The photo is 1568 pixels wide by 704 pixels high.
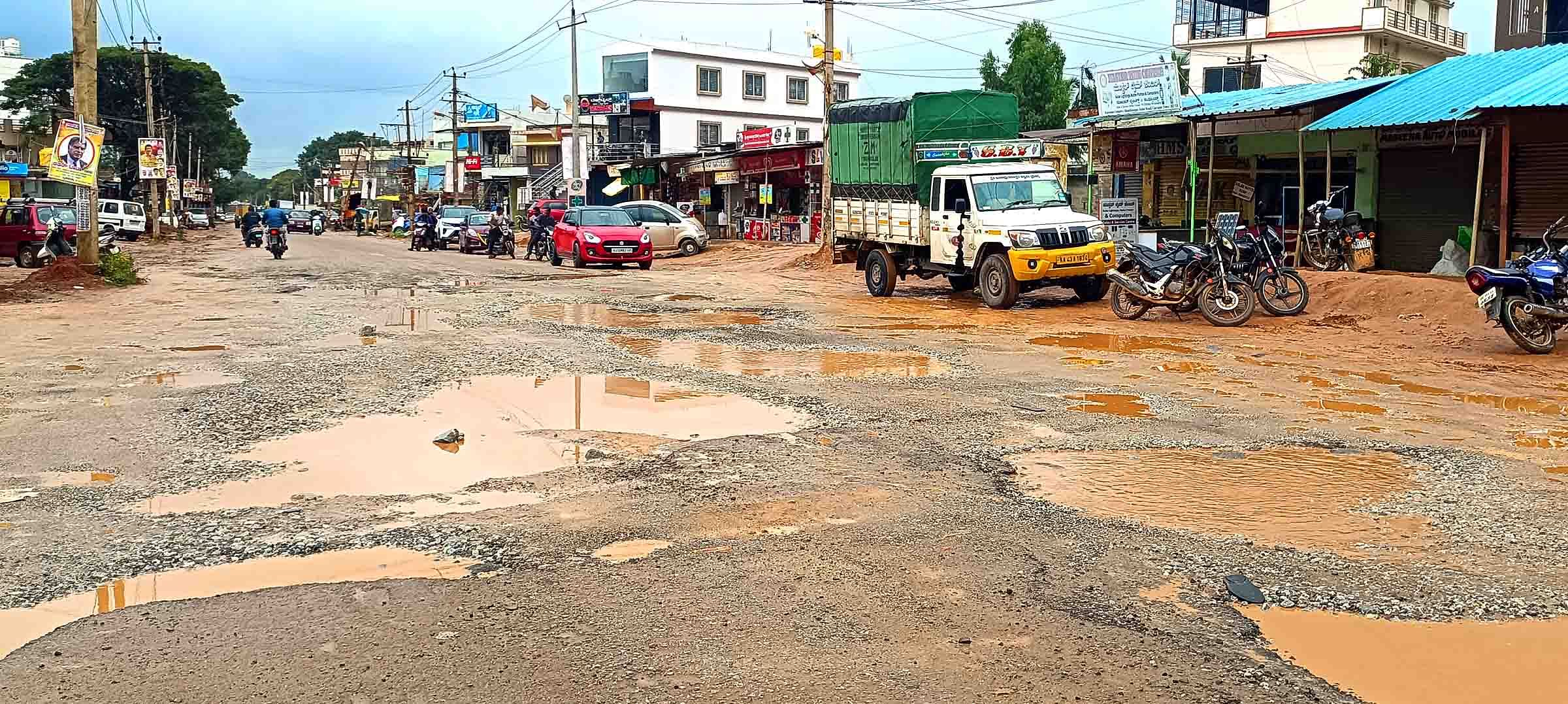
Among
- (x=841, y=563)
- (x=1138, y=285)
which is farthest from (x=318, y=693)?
(x=1138, y=285)

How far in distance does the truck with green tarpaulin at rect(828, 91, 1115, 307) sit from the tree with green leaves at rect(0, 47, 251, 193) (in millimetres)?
53051

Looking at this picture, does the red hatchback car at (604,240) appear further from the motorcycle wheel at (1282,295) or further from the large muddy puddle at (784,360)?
the motorcycle wheel at (1282,295)

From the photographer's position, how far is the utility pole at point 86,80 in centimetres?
2020

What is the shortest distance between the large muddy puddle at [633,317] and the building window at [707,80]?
46.7 meters

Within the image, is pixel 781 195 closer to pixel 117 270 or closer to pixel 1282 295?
pixel 117 270

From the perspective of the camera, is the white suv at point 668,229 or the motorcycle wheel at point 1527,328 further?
the white suv at point 668,229

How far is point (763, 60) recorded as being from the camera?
64.8m

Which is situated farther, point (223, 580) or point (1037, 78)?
point (1037, 78)

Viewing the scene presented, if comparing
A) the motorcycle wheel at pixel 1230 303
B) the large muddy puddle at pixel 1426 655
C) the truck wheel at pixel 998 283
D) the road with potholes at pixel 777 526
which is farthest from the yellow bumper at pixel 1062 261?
the large muddy puddle at pixel 1426 655

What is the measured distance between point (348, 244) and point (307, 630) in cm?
4444

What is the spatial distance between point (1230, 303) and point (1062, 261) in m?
2.72

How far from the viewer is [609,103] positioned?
197ft

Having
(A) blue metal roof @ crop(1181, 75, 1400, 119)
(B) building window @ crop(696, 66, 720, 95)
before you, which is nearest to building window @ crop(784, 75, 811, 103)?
(B) building window @ crop(696, 66, 720, 95)

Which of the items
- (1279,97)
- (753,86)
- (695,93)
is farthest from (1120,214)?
(753,86)
